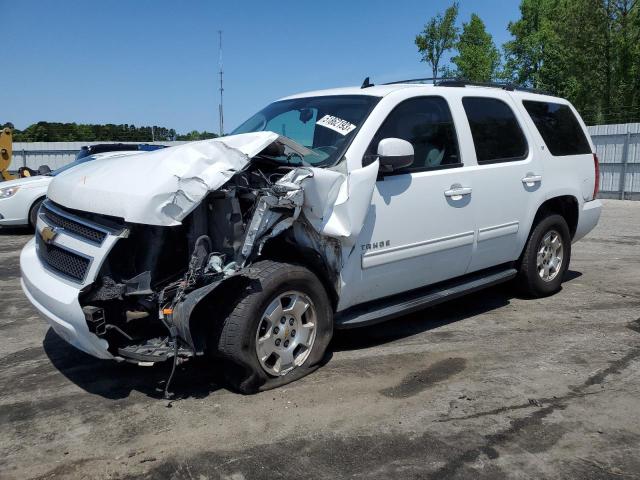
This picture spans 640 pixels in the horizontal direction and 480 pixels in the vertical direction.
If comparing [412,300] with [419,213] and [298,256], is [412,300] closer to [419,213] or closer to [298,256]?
[419,213]

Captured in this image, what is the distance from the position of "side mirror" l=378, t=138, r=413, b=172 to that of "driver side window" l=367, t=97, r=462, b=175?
0.18 meters

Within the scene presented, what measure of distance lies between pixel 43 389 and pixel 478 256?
353cm

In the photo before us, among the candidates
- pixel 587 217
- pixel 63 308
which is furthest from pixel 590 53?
pixel 63 308

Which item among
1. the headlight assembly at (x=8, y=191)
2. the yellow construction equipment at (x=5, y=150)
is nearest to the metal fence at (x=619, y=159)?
the headlight assembly at (x=8, y=191)

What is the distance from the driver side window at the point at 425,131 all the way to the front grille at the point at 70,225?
2001mm

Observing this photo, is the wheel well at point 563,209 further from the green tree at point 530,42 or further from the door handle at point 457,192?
the green tree at point 530,42

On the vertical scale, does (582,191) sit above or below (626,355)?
above

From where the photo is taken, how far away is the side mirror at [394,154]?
13.1 ft

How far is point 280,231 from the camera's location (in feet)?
12.1

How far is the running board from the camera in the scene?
4195mm

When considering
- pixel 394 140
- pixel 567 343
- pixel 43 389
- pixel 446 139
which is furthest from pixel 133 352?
pixel 567 343

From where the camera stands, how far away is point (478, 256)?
5027mm

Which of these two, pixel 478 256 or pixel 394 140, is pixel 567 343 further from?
pixel 394 140

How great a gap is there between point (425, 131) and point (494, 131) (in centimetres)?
91
